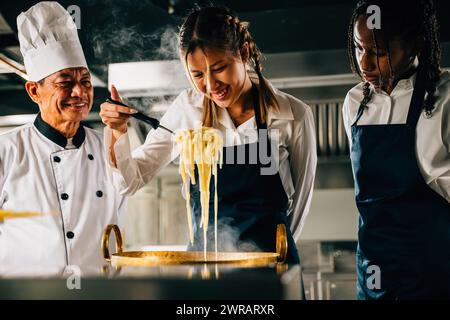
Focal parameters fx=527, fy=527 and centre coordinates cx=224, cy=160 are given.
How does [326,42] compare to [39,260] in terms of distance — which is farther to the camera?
[326,42]

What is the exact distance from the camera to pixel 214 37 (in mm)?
2238

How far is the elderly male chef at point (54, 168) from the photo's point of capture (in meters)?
2.30

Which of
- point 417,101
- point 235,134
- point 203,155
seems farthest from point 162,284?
point 417,101

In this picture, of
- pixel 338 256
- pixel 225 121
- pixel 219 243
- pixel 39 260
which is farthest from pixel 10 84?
pixel 338 256

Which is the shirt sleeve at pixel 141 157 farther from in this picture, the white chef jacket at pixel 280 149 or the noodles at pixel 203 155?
the noodles at pixel 203 155

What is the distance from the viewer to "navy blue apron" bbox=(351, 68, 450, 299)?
1834 mm

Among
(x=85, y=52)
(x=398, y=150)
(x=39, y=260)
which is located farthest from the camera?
(x=85, y=52)

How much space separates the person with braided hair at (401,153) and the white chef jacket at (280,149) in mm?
210

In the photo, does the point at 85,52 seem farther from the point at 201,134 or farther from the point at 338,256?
the point at 338,256

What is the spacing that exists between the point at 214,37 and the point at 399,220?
3.47 ft

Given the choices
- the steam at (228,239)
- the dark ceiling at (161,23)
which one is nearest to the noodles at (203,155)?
the steam at (228,239)

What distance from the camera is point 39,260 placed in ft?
7.43

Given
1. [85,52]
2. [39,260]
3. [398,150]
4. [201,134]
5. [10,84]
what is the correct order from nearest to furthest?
[398,150], [201,134], [39,260], [85,52], [10,84]

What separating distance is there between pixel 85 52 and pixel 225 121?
895mm
